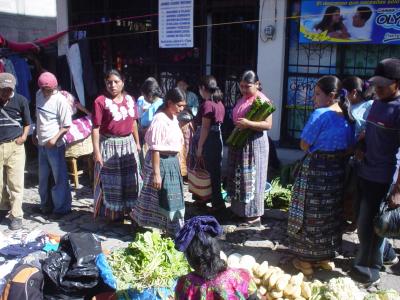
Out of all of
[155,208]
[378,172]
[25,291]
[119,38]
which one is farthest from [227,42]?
[25,291]

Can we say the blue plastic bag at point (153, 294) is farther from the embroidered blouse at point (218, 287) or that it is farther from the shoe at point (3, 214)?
the shoe at point (3, 214)

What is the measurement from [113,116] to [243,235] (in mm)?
1970

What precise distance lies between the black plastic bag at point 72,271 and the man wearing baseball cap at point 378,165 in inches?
88.8

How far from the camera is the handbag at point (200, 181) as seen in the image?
5.50 meters

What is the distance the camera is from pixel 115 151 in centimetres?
499

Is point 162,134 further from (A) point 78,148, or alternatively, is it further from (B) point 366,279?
(A) point 78,148

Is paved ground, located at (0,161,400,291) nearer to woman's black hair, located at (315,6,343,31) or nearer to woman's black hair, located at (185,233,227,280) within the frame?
woman's black hair, located at (185,233,227,280)

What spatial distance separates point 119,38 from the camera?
28.2 feet

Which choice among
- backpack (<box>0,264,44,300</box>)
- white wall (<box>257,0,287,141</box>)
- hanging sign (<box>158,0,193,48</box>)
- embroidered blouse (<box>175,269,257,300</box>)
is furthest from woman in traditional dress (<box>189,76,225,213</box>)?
embroidered blouse (<box>175,269,257,300</box>)

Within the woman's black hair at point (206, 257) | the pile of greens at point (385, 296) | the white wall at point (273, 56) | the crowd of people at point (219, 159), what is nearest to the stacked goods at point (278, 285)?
the pile of greens at point (385, 296)

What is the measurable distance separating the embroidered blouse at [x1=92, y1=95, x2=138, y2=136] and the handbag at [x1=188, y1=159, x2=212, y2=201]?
101cm

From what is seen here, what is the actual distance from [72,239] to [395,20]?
497cm

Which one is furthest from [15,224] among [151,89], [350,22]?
[350,22]

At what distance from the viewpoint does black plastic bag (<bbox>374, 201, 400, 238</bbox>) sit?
3.47 meters
